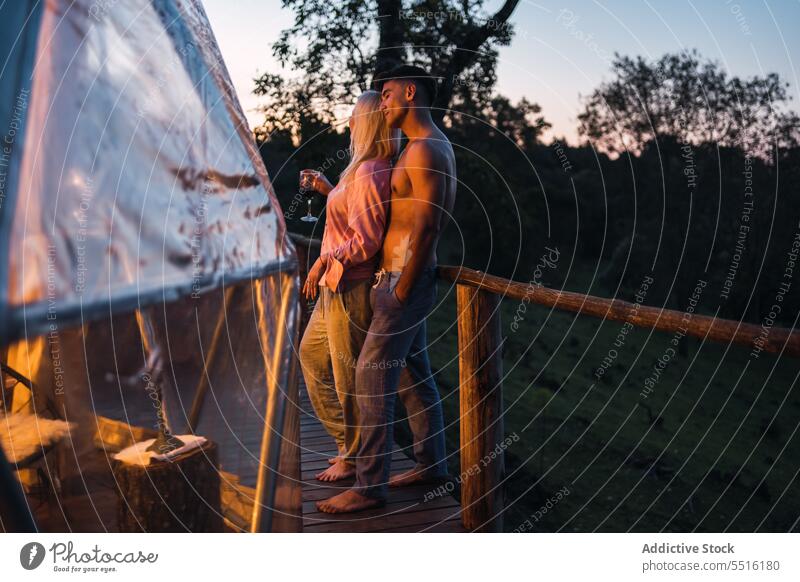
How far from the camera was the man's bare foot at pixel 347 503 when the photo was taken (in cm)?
295

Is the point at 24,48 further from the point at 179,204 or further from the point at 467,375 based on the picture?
the point at 467,375

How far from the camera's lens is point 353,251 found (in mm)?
2840

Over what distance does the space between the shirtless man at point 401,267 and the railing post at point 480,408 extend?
0.19m

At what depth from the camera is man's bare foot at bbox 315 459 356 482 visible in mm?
3337

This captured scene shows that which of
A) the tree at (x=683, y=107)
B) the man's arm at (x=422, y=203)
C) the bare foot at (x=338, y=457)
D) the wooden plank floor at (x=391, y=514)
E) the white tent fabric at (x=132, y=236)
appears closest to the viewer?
the white tent fabric at (x=132, y=236)

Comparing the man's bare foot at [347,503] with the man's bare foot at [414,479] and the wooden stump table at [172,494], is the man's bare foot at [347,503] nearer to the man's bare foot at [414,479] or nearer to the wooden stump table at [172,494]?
the man's bare foot at [414,479]

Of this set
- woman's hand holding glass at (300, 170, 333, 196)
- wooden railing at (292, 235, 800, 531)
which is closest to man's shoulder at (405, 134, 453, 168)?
wooden railing at (292, 235, 800, 531)

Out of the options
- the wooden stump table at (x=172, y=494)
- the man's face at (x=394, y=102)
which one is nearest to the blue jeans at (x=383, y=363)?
the man's face at (x=394, y=102)

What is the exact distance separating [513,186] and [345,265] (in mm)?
6542

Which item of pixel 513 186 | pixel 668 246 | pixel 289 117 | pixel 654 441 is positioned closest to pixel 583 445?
pixel 654 441

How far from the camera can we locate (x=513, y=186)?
30.0 ft

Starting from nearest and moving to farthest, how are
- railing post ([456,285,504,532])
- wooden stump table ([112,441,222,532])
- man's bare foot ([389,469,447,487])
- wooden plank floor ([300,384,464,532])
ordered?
wooden stump table ([112,441,222,532]), railing post ([456,285,504,532]), wooden plank floor ([300,384,464,532]), man's bare foot ([389,469,447,487])

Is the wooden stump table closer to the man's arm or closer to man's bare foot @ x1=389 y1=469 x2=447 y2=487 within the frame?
the man's arm

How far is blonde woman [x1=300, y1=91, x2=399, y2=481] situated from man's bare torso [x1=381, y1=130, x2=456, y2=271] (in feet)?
0.14
